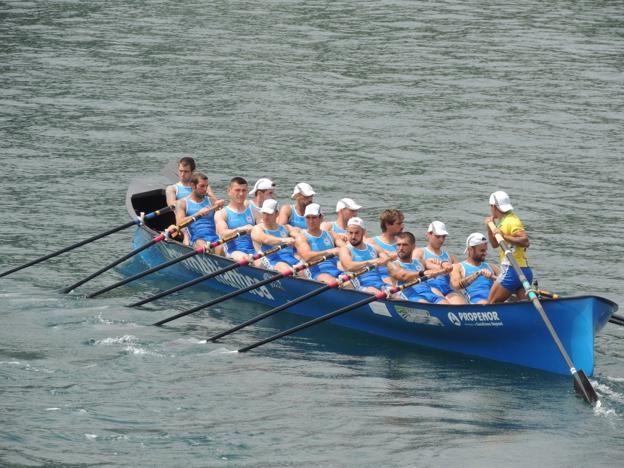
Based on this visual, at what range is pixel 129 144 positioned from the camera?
101 ft

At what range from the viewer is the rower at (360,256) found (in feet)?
64.2

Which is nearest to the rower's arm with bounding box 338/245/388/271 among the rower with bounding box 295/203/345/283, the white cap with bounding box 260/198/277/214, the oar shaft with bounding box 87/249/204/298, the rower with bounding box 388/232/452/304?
the rower with bounding box 388/232/452/304

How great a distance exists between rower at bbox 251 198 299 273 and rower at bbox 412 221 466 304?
2323mm

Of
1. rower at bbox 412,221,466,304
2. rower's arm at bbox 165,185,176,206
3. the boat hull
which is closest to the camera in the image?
the boat hull

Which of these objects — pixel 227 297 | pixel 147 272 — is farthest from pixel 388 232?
pixel 147 272

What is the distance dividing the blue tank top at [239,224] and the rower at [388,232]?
8.02 feet

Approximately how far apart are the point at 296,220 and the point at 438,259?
303 cm

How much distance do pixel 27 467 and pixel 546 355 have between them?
7.09 metres

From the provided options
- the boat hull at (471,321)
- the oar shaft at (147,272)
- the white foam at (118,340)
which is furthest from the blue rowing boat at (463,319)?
the white foam at (118,340)

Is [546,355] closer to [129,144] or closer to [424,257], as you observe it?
[424,257]

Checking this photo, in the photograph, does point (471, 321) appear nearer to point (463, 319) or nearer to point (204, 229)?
point (463, 319)

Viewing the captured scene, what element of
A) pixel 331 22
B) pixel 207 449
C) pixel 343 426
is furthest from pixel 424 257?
pixel 331 22

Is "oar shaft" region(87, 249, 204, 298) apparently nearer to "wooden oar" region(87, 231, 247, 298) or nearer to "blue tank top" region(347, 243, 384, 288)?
"wooden oar" region(87, 231, 247, 298)

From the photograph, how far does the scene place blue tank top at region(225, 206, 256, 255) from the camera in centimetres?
2147
